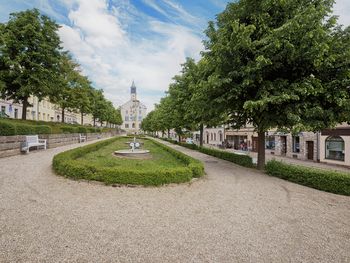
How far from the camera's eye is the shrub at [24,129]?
16656 mm

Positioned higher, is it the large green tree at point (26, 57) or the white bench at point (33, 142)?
the large green tree at point (26, 57)

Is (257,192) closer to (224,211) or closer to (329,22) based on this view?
(224,211)

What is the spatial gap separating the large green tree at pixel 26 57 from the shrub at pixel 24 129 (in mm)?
6227

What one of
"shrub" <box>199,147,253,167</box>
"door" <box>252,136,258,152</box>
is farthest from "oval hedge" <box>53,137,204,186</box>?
"door" <box>252,136,258,152</box>

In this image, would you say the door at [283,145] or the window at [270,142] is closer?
the door at [283,145]

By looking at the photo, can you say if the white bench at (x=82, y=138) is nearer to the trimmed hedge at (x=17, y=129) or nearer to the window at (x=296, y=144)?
the trimmed hedge at (x=17, y=129)

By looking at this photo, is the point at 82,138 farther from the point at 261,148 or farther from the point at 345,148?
the point at 345,148

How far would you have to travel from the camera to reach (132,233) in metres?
5.03

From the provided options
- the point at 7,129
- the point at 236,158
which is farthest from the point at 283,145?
the point at 7,129

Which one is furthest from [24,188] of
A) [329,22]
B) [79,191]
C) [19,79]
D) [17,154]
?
[19,79]

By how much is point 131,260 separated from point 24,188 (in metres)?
5.88

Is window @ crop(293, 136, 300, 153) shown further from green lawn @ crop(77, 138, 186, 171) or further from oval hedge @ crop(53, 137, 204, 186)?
oval hedge @ crop(53, 137, 204, 186)

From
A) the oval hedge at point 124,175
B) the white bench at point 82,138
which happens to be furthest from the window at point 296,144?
the white bench at point 82,138

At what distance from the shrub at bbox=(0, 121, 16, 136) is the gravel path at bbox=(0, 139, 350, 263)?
23.4 ft
